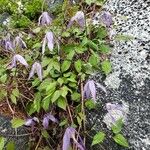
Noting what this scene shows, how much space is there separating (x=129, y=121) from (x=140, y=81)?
251mm

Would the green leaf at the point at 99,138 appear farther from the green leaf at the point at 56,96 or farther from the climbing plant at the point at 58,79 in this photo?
the green leaf at the point at 56,96

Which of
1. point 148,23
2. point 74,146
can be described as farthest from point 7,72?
point 148,23

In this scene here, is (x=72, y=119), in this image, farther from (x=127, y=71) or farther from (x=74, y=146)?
(x=127, y=71)

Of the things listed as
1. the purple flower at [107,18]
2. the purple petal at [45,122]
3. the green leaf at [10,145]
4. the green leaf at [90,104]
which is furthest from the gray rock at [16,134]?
the purple flower at [107,18]

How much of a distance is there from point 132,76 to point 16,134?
80 centimetres

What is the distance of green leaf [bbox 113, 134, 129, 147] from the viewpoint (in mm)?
2203

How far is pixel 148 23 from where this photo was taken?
8.42ft

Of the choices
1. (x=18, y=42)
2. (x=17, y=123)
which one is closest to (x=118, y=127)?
(x=17, y=123)

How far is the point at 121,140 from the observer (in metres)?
2.21

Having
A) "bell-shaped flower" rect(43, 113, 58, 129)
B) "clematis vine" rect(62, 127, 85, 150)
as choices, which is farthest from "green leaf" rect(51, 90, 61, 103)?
"clematis vine" rect(62, 127, 85, 150)

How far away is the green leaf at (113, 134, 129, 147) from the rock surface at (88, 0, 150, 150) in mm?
49

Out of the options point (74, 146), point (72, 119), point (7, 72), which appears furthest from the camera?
point (7, 72)

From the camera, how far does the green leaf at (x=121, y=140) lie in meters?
2.20

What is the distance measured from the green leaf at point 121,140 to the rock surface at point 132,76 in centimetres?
5
